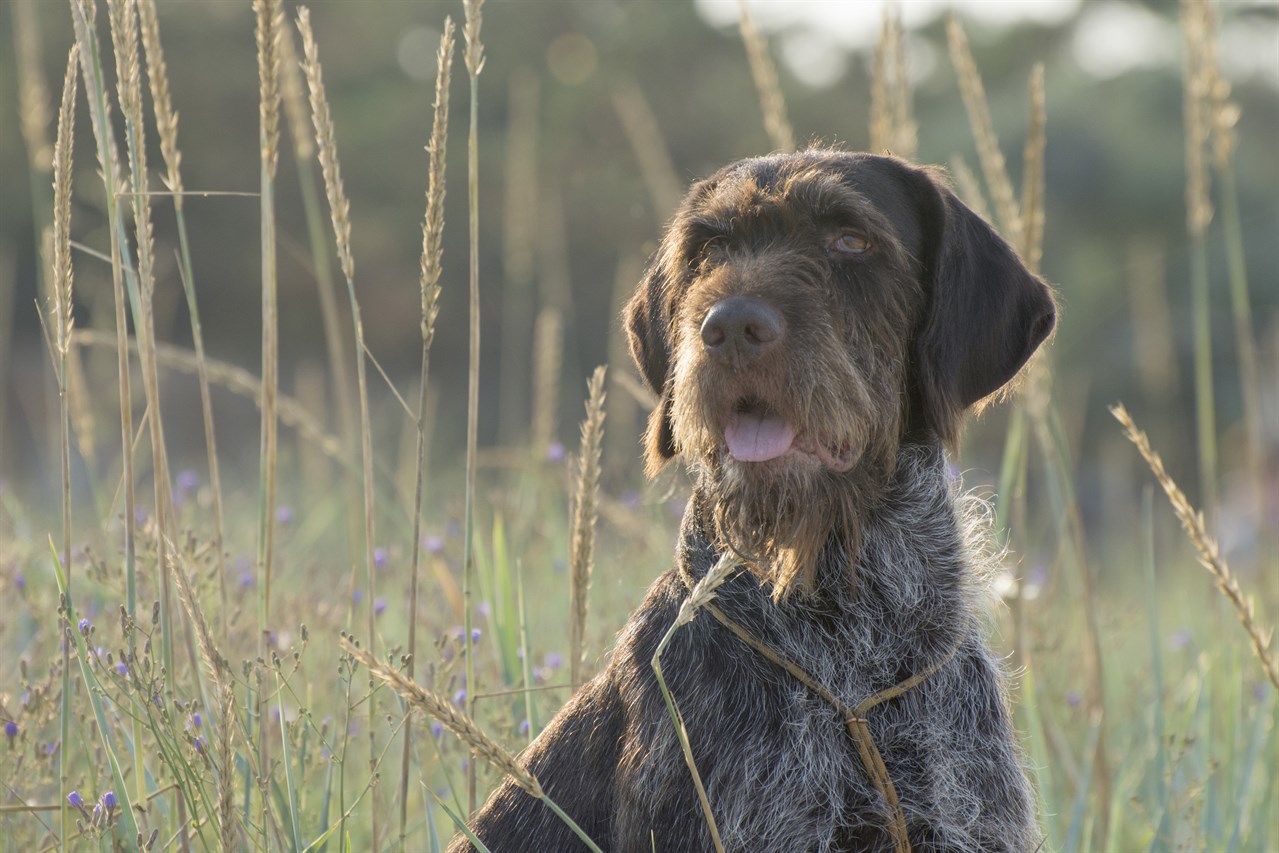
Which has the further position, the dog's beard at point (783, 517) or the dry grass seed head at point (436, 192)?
the dog's beard at point (783, 517)

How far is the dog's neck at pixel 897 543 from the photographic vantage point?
2822mm

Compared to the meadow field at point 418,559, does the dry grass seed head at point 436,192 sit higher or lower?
higher

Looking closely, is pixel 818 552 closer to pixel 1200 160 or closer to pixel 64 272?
pixel 64 272

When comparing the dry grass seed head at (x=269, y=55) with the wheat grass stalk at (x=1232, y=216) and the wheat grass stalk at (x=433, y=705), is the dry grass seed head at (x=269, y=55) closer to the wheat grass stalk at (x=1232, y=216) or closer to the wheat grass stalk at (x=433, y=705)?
the wheat grass stalk at (x=433, y=705)

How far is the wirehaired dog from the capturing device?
256 cm

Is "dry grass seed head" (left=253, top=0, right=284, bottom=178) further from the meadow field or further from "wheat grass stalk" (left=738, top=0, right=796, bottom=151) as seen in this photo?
"wheat grass stalk" (left=738, top=0, right=796, bottom=151)

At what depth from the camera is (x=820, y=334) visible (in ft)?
8.63

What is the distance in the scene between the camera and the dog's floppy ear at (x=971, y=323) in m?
2.84

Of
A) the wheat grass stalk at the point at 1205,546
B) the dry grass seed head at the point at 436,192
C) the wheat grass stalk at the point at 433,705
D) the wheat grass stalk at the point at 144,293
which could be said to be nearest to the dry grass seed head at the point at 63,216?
the wheat grass stalk at the point at 144,293

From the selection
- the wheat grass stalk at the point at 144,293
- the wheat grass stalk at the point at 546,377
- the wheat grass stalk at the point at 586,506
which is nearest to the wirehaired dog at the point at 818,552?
the wheat grass stalk at the point at 586,506

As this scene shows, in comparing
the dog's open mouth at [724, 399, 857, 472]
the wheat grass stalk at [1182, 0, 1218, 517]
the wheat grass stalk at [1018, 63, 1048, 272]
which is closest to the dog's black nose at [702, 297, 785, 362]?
the dog's open mouth at [724, 399, 857, 472]

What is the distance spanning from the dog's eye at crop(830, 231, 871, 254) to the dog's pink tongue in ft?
1.40

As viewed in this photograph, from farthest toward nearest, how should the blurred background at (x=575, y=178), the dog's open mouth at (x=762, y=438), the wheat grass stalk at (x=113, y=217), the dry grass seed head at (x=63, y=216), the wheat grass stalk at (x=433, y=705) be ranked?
the blurred background at (x=575, y=178), the dog's open mouth at (x=762, y=438), the wheat grass stalk at (x=113, y=217), the dry grass seed head at (x=63, y=216), the wheat grass stalk at (x=433, y=705)

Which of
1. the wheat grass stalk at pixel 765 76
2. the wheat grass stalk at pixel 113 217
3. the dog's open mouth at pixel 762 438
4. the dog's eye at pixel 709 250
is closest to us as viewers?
the wheat grass stalk at pixel 113 217
